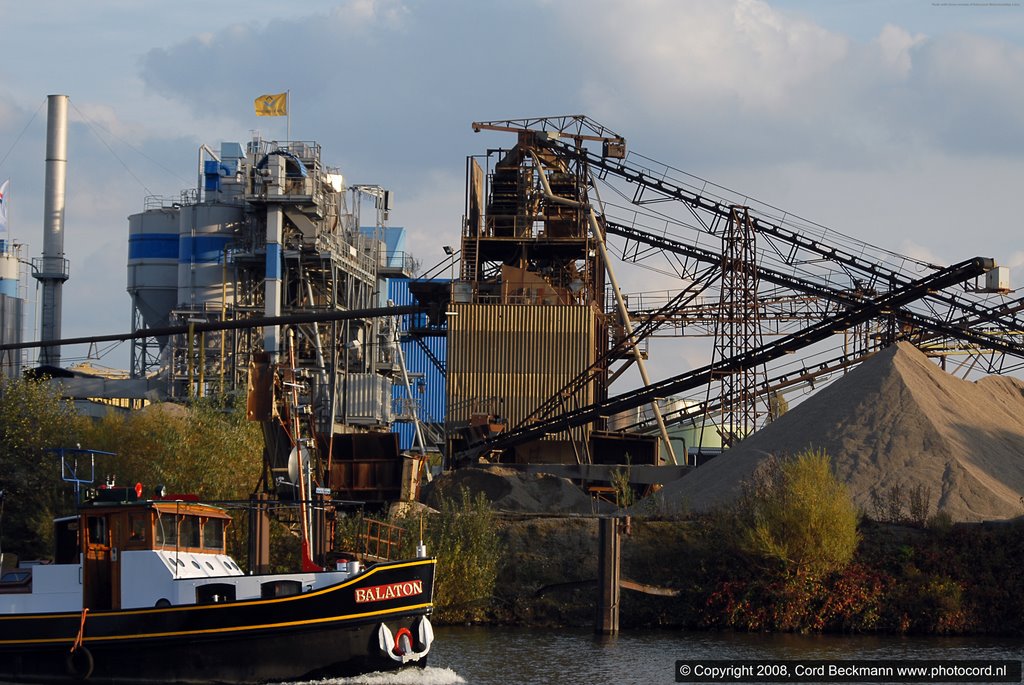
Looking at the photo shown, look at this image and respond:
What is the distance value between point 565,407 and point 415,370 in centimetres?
4511

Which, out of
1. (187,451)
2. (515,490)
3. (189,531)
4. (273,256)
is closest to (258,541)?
(189,531)

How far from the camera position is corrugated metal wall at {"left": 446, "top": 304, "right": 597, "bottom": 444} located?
64.5 metres

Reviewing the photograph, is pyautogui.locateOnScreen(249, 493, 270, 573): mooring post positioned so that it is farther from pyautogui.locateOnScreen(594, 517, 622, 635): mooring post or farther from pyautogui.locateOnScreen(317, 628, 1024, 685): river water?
pyautogui.locateOnScreen(594, 517, 622, 635): mooring post

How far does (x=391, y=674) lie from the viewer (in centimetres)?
3089

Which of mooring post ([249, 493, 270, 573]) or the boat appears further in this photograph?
mooring post ([249, 493, 270, 573])

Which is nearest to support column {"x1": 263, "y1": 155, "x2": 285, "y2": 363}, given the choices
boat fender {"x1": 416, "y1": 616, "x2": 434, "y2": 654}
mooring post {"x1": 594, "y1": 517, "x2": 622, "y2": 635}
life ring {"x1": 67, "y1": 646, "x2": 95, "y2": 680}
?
mooring post {"x1": 594, "y1": 517, "x2": 622, "y2": 635}

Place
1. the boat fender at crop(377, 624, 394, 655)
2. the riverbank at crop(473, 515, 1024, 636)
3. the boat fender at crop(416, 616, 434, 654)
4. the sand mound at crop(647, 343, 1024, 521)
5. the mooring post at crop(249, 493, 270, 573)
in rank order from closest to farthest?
the boat fender at crop(377, 624, 394, 655)
the boat fender at crop(416, 616, 434, 654)
the mooring post at crop(249, 493, 270, 573)
the riverbank at crop(473, 515, 1024, 636)
the sand mound at crop(647, 343, 1024, 521)

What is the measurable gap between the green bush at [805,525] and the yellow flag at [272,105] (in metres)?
49.4

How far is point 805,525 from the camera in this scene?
41.0 m

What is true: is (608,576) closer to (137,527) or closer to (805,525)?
(805,525)

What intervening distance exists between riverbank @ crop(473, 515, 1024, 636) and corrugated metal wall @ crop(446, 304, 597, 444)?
19.7 meters

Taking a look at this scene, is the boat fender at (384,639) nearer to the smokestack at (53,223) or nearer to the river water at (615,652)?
the river water at (615,652)


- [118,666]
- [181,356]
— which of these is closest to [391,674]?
[118,666]

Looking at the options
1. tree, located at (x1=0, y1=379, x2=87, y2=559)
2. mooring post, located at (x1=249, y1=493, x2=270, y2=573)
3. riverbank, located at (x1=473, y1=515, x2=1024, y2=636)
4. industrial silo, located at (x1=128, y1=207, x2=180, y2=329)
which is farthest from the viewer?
industrial silo, located at (x1=128, y1=207, x2=180, y2=329)
